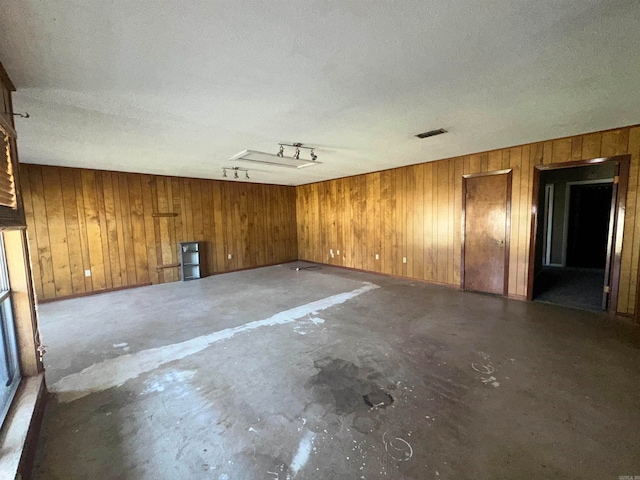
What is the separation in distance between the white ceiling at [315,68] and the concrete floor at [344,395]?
7.61 ft

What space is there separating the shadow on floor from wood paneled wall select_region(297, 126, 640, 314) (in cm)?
47

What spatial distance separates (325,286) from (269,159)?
2.56 m

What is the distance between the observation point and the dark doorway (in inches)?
244

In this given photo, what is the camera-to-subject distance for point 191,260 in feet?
20.3

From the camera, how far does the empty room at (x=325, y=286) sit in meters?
1.42

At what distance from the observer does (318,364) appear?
7.91ft

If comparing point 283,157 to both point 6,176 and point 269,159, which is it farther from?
point 6,176

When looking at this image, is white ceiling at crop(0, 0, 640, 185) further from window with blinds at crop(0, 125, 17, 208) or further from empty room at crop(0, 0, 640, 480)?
window with blinds at crop(0, 125, 17, 208)

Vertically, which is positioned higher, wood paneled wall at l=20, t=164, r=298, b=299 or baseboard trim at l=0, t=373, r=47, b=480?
wood paneled wall at l=20, t=164, r=298, b=299

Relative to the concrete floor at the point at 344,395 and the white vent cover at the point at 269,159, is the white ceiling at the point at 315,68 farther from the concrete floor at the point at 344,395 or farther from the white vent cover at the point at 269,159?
the concrete floor at the point at 344,395

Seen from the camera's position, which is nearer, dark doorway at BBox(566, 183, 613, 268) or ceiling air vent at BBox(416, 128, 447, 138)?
ceiling air vent at BBox(416, 128, 447, 138)

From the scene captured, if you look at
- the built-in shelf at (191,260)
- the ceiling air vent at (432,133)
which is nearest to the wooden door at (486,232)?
the ceiling air vent at (432,133)


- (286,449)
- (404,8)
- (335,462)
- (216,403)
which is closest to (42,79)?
(404,8)

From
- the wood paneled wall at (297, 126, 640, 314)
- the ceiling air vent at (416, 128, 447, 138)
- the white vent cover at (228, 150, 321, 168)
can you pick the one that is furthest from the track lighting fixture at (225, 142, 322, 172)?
the wood paneled wall at (297, 126, 640, 314)
